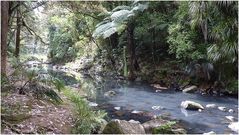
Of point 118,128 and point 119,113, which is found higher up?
point 118,128

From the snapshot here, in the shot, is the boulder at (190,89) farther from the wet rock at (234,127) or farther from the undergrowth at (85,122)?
the undergrowth at (85,122)

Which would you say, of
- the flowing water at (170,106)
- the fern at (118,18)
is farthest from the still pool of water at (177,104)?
the fern at (118,18)

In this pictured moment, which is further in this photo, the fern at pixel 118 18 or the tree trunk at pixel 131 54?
the tree trunk at pixel 131 54

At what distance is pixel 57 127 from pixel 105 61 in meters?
17.4

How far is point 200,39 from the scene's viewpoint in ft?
49.6

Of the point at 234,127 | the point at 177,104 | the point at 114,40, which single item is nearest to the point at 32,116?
the point at 234,127

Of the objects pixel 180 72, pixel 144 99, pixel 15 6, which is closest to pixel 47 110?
pixel 15 6

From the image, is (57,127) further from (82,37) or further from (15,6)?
(82,37)

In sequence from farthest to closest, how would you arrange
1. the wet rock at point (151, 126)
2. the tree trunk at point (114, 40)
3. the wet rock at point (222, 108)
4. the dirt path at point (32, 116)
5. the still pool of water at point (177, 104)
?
the tree trunk at point (114, 40), the wet rock at point (222, 108), the still pool of water at point (177, 104), the wet rock at point (151, 126), the dirt path at point (32, 116)

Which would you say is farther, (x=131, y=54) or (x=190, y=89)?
(x=131, y=54)

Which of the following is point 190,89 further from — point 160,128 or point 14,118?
point 14,118

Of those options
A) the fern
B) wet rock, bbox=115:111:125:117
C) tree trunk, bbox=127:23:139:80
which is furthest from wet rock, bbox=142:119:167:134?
tree trunk, bbox=127:23:139:80

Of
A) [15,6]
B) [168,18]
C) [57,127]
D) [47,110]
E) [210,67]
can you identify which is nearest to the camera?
[57,127]

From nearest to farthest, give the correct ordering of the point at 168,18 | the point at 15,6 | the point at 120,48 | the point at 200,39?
the point at 15,6 → the point at 200,39 → the point at 168,18 → the point at 120,48
